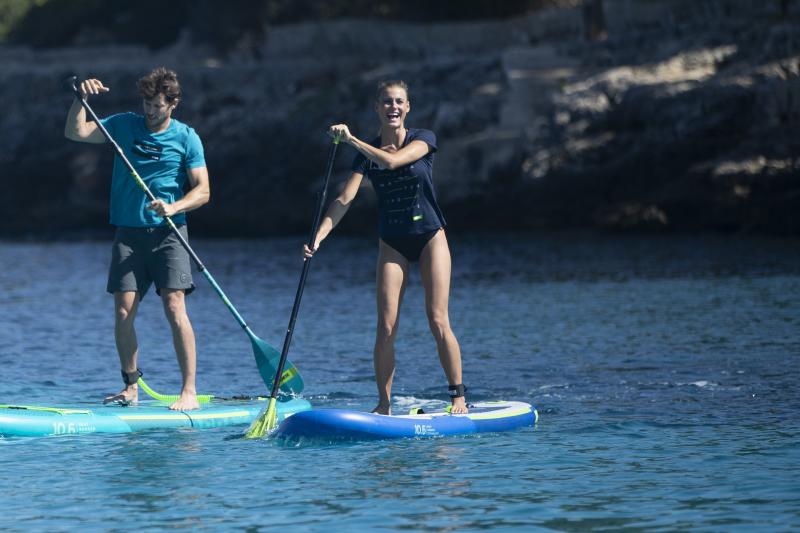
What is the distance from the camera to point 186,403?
1018 cm

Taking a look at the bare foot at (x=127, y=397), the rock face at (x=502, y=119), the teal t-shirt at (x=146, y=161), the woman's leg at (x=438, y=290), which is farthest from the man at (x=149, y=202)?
the rock face at (x=502, y=119)

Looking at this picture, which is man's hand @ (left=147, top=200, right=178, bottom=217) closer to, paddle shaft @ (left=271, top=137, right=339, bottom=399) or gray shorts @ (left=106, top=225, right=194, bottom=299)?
gray shorts @ (left=106, top=225, right=194, bottom=299)

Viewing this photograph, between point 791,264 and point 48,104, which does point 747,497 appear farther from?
point 48,104

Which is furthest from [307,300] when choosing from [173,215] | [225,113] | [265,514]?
[225,113]

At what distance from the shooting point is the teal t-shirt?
33.0ft

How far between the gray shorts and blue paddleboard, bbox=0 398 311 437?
2.85 ft

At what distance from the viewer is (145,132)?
33.0 ft

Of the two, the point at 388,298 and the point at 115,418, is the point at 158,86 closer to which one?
the point at 388,298

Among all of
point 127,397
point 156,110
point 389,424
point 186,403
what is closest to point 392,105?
point 156,110

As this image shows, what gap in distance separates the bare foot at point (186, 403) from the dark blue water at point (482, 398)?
429 millimetres

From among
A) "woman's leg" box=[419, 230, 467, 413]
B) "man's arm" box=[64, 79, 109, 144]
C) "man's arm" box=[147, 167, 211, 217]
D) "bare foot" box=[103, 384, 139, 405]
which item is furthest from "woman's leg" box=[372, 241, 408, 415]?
"man's arm" box=[64, 79, 109, 144]

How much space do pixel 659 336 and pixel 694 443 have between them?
6.06 m

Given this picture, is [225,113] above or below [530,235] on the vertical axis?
above

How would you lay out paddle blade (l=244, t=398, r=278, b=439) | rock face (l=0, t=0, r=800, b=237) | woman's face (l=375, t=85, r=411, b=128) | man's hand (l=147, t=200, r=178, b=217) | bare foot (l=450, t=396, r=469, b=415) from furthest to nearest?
rock face (l=0, t=0, r=800, b=237) → man's hand (l=147, t=200, r=178, b=217) → bare foot (l=450, t=396, r=469, b=415) → paddle blade (l=244, t=398, r=278, b=439) → woman's face (l=375, t=85, r=411, b=128)
